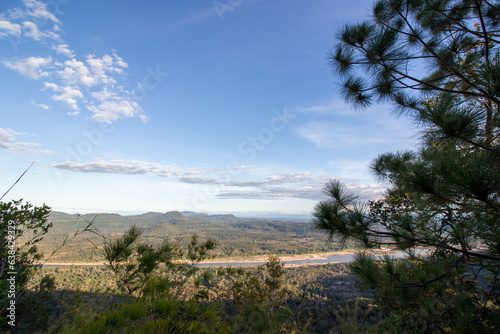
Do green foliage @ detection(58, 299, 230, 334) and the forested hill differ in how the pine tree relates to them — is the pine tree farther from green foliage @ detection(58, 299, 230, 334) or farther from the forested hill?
the forested hill

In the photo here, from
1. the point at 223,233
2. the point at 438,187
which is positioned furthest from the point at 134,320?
the point at 223,233

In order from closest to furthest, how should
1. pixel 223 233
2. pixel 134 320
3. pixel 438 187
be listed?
1. pixel 134 320
2. pixel 438 187
3. pixel 223 233

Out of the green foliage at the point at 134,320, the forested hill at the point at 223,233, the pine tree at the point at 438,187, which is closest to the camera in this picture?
the green foliage at the point at 134,320

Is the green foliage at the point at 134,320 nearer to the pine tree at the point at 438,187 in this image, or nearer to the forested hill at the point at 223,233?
the pine tree at the point at 438,187

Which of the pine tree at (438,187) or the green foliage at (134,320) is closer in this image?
the green foliage at (134,320)

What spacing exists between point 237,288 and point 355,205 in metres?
3.18

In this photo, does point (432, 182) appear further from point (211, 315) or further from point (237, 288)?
point (237, 288)

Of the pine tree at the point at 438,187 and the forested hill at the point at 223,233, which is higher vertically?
the pine tree at the point at 438,187

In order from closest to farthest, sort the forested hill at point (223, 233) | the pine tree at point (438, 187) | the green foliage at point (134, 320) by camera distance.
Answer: the green foliage at point (134, 320), the pine tree at point (438, 187), the forested hill at point (223, 233)

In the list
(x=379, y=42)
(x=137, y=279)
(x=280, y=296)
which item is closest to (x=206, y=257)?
(x=137, y=279)

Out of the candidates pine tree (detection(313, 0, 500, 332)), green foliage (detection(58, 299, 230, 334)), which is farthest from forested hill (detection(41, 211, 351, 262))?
green foliage (detection(58, 299, 230, 334))

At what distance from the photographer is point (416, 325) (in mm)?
3117

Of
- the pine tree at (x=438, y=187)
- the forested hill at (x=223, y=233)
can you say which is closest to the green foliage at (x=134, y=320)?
the pine tree at (x=438, y=187)

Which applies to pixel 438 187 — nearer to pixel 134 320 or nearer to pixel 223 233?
pixel 134 320
